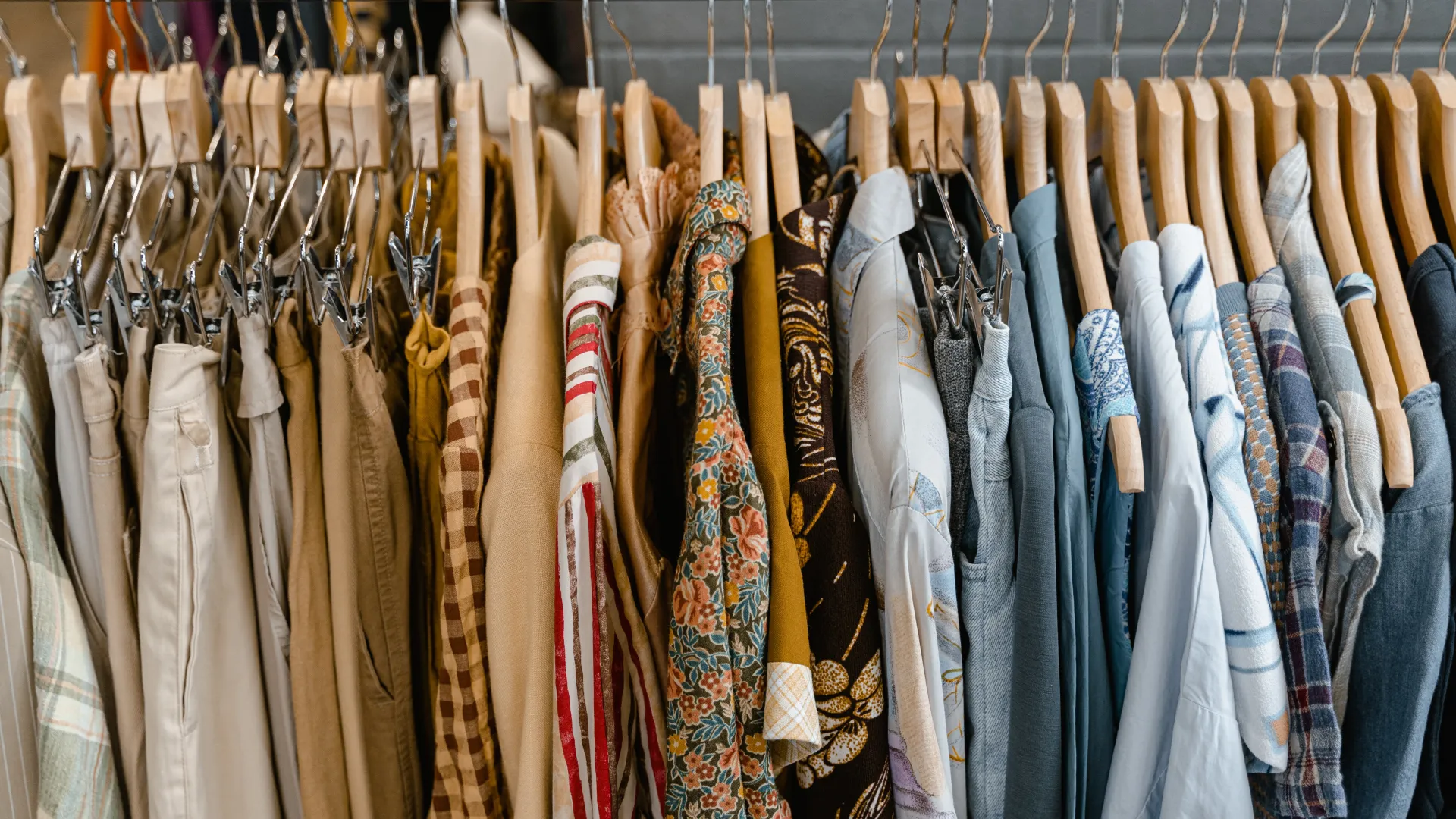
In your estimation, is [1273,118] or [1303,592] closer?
[1303,592]

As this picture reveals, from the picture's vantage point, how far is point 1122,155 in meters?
0.79

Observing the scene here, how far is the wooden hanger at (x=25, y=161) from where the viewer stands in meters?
0.78

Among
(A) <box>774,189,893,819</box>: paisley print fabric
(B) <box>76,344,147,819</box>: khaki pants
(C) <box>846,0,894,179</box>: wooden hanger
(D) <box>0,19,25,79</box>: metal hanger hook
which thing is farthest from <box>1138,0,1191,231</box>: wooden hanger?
(D) <box>0,19,25,79</box>: metal hanger hook

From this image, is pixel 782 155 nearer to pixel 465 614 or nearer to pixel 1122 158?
pixel 1122 158

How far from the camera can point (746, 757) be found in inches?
25.2

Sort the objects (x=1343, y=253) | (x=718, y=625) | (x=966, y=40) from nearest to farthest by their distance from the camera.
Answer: (x=718, y=625) < (x=1343, y=253) < (x=966, y=40)

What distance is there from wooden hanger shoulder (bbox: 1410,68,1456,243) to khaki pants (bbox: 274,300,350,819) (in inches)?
35.7

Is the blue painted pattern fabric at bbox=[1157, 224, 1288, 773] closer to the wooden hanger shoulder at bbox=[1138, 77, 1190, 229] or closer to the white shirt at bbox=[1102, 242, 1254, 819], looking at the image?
the white shirt at bbox=[1102, 242, 1254, 819]

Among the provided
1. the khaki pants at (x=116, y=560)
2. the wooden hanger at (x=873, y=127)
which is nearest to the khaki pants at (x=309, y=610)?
the khaki pants at (x=116, y=560)

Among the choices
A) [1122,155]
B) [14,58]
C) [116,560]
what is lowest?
[116,560]

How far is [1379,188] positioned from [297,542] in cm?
91

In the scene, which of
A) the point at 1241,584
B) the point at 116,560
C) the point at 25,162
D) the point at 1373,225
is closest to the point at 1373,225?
the point at 1373,225

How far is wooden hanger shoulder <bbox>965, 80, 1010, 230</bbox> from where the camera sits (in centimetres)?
79

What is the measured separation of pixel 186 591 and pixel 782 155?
55cm
